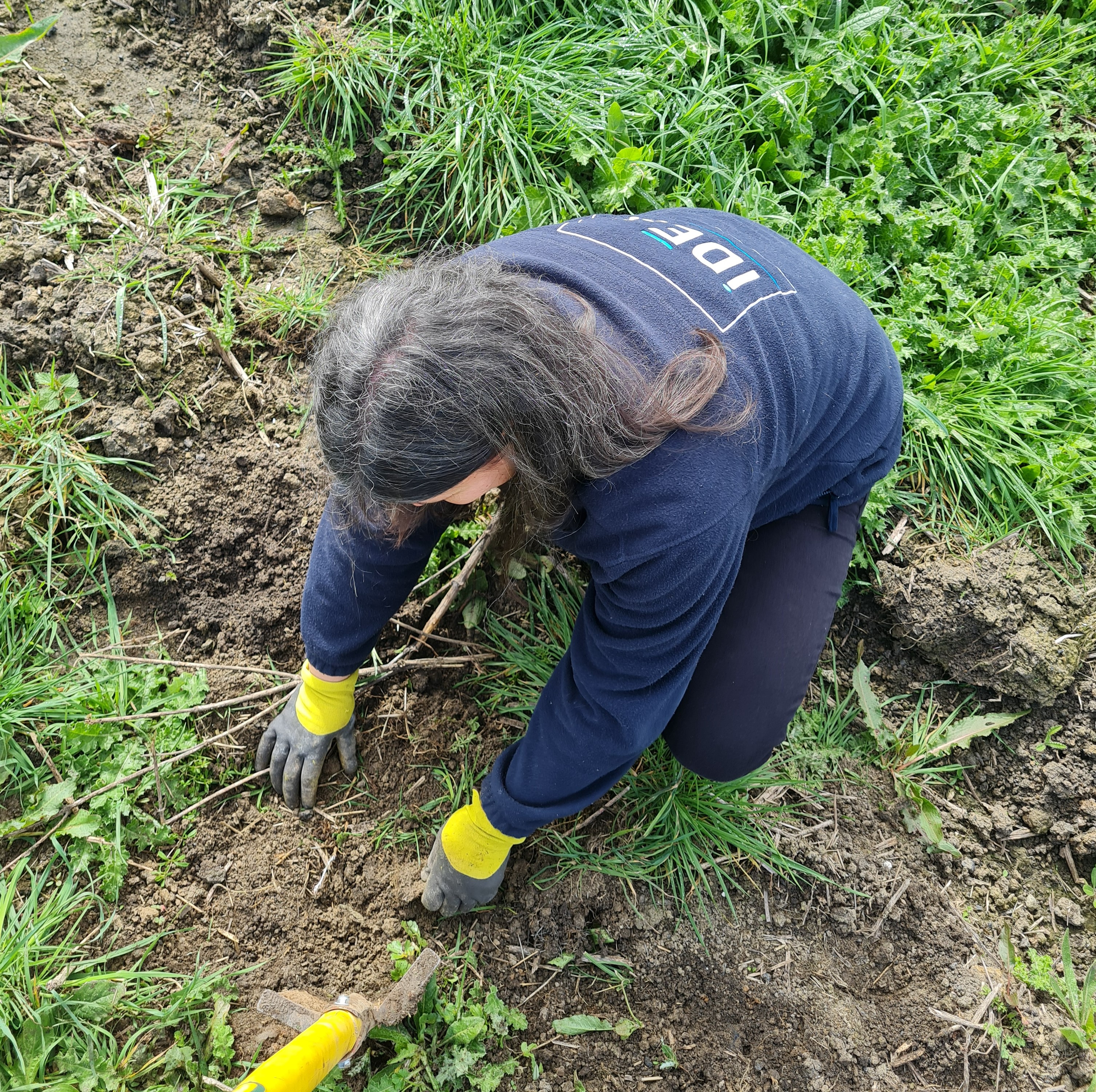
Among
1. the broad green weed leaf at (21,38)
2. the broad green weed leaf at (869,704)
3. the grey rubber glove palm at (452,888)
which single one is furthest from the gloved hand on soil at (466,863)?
the broad green weed leaf at (21,38)

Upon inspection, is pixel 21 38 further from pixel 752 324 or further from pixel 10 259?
pixel 752 324

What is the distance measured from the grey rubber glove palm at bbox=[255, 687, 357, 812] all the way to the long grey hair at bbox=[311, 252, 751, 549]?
0.80 meters

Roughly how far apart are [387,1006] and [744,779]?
37.9 inches

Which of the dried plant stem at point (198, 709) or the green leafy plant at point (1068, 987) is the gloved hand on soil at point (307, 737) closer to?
the dried plant stem at point (198, 709)

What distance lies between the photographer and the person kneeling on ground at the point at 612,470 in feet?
3.64

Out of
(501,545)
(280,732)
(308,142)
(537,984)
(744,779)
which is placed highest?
(308,142)

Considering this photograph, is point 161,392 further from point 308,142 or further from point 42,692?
point 308,142

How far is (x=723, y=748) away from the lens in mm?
1764

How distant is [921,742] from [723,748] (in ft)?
2.06

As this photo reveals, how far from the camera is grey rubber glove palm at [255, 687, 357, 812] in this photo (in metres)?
1.79

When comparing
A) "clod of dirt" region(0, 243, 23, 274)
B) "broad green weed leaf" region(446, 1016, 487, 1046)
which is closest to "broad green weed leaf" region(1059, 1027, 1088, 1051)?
"broad green weed leaf" region(446, 1016, 487, 1046)

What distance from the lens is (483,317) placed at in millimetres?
1093

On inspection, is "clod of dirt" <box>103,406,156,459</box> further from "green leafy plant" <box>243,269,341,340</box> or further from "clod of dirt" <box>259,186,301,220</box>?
"clod of dirt" <box>259,186,301,220</box>

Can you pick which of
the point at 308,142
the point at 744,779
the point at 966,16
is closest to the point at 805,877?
the point at 744,779
